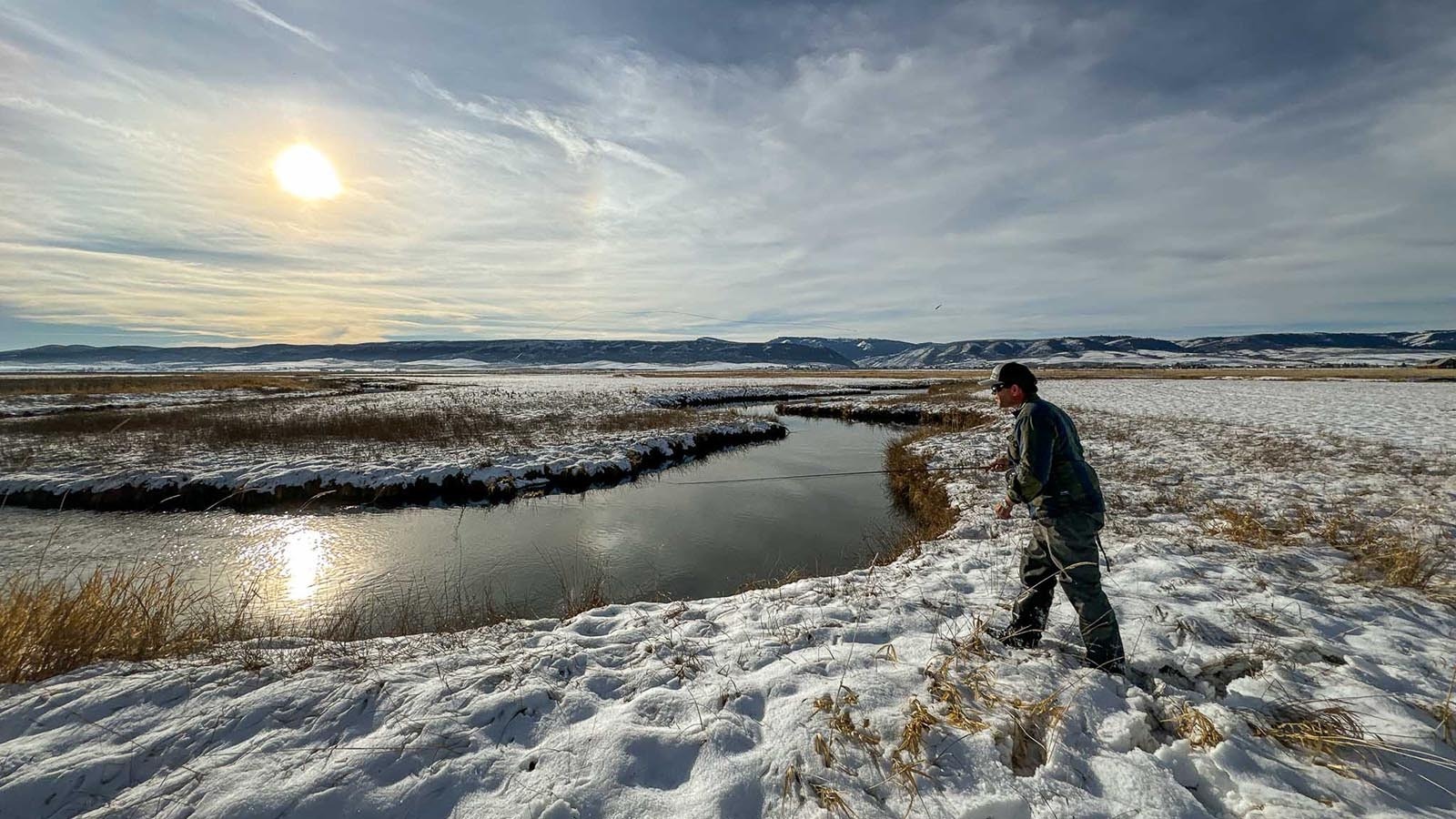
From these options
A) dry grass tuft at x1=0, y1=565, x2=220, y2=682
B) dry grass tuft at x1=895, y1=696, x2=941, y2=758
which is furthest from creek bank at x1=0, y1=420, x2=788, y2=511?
dry grass tuft at x1=895, y1=696, x2=941, y2=758

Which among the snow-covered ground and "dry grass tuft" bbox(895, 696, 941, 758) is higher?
"dry grass tuft" bbox(895, 696, 941, 758)

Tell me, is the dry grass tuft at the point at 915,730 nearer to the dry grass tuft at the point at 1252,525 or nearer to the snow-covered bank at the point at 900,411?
the dry grass tuft at the point at 1252,525

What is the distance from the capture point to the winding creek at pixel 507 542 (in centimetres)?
833

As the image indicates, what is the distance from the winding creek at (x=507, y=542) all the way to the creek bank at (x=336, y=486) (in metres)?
0.57

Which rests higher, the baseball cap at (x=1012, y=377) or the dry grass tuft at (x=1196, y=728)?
the baseball cap at (x=1012, y=377)

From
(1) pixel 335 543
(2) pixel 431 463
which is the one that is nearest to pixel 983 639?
(1) pixel 335 543

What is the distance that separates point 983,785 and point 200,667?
5773 mm

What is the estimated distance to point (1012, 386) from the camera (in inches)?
185

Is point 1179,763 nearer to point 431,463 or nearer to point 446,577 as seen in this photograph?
point 446,577

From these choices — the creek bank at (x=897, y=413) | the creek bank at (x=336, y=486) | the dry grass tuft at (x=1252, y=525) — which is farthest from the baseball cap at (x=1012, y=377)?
the creek bank at (x=897, y=413)

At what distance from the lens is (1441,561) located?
5.72 m

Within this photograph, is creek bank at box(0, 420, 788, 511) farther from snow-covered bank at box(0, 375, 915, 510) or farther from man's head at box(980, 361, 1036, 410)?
man's head at box(980, 361, 1036, 410)

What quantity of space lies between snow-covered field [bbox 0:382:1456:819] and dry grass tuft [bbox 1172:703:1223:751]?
0.05 ft

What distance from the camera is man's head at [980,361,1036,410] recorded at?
4.67m
